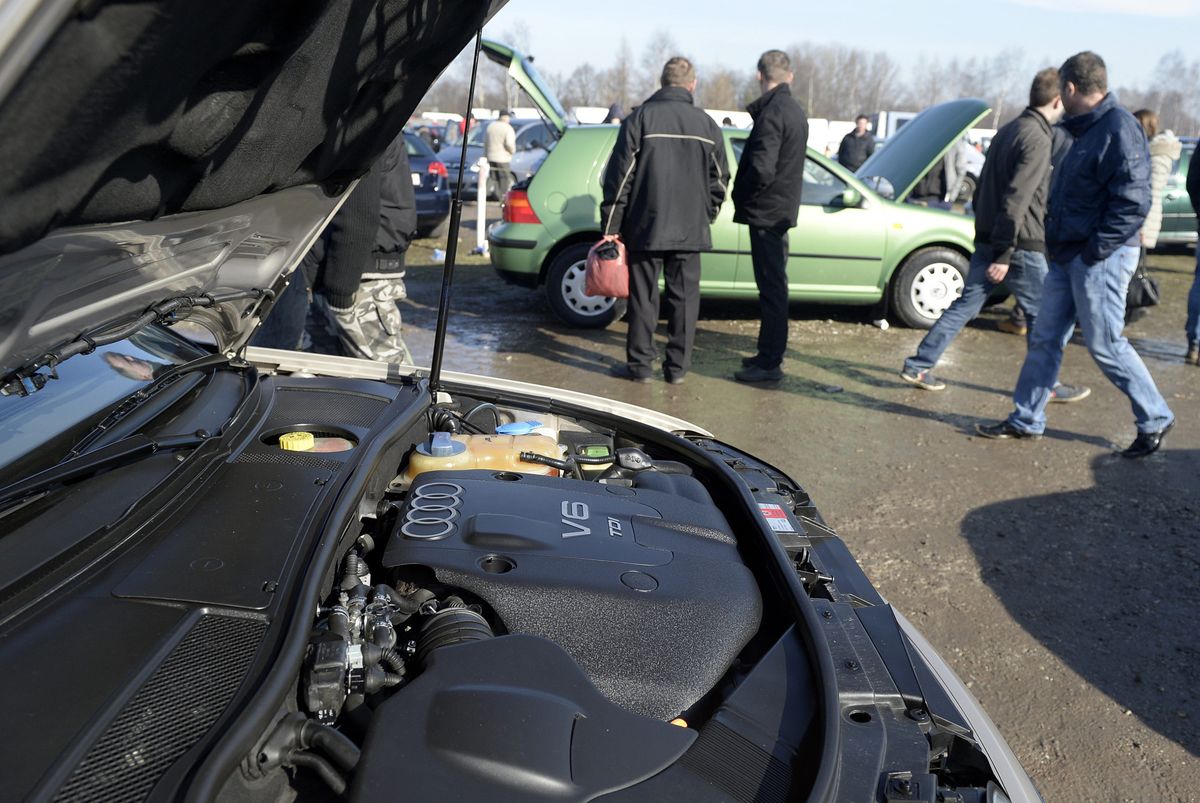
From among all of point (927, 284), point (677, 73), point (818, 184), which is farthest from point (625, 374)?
point (927, 284)

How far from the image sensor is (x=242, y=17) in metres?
1.06

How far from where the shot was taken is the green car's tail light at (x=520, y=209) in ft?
24.1

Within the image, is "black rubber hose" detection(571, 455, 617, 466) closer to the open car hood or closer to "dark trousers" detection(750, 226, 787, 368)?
the open car hood

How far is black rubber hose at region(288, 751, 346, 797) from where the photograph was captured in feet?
4.24

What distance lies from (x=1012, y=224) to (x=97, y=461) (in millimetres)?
5124

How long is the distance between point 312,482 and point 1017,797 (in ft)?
4.91

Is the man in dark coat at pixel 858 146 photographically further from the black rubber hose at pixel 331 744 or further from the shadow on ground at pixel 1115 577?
the black rubber hose at pixel 331 744

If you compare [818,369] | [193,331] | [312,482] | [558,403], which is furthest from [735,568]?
[818,369]

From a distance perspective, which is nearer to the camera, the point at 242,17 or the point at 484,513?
the point at 242,17

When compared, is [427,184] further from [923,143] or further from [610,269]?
[610,269]

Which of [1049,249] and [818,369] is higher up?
[1049,249]

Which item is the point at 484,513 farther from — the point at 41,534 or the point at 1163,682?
the point at 1163,682

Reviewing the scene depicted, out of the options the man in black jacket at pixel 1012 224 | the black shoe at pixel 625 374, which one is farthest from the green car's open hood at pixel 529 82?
the man in black jacket at pixel 1012 224

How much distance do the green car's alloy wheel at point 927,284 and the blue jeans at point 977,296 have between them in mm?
1313
